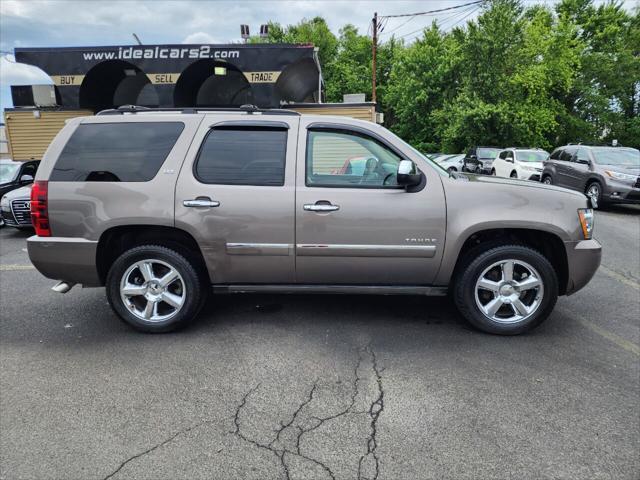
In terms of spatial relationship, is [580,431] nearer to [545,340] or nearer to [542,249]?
[545,340]

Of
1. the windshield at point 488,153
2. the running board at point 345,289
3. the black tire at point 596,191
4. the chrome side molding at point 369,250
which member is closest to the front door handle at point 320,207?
the chrome side molding at point 369,250

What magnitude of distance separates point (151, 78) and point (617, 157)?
12.6 meters

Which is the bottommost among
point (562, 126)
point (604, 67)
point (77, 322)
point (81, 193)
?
point (77, 322)

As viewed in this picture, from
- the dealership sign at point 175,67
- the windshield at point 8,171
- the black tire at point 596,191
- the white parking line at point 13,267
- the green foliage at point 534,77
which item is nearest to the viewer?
the white parking line at point 13,267

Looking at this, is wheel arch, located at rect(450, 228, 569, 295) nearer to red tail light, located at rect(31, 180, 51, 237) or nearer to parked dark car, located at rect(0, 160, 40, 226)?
red tail light, located at rect(31, 180, 51, 237)

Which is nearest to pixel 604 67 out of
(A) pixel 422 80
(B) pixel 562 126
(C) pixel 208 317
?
(B) pixel 562 126

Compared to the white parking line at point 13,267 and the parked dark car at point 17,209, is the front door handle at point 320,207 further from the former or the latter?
the parked dark car at point 17,209

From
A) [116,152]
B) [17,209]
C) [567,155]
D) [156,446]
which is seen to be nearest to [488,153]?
[567,155]

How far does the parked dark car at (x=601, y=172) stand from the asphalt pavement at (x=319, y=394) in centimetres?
835

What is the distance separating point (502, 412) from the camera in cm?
283

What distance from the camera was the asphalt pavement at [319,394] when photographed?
240 cm

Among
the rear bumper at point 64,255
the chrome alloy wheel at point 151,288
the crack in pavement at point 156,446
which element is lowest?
the crack in pavement at point 156,446

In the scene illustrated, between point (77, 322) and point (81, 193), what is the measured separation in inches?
52.5

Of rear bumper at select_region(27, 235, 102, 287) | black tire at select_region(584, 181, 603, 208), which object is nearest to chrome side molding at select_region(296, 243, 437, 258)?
rear bumper at select_region(27, 235, 102, 287)
